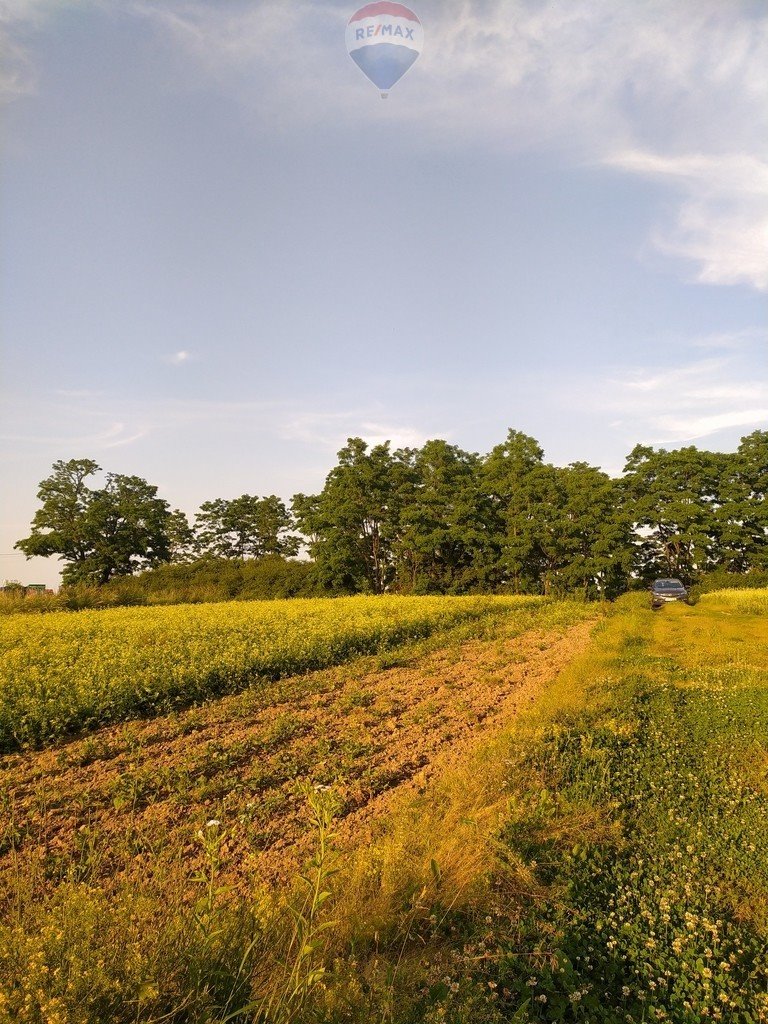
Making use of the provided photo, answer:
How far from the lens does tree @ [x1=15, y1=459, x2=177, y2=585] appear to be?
5069 cm

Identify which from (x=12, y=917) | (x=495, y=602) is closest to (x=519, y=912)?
(x=12, y=917)

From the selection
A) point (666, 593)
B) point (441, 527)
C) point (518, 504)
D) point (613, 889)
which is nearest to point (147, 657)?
point (613, 889)

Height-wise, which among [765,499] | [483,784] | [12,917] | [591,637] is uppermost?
[765,499]

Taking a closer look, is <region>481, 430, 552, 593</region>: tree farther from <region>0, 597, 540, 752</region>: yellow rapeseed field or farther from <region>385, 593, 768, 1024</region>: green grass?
<region>385, 593, 768, 1024</region>: green grass

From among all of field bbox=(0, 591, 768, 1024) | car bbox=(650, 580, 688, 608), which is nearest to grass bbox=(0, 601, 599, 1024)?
field bbox=(0, 591, 768, 1024)

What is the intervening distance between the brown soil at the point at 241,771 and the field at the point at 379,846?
0.04m

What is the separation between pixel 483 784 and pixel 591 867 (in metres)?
1.50

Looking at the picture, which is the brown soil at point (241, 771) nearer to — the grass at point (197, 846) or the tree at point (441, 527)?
the grass at point (197, 846)

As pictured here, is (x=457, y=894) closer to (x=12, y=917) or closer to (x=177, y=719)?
(x=12, y=917)

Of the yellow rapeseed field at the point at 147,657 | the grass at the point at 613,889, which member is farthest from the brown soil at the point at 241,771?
the grass at the point at 613,889

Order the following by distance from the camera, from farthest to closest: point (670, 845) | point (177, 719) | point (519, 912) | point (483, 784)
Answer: point (177, 719)
point (483, 784)
point (670, 845)
point (519, 912)

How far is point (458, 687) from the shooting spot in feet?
35.4

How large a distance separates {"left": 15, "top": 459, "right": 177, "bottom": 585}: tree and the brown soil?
1885 inches

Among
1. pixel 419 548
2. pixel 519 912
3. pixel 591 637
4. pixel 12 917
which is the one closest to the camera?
pixel 12 917
